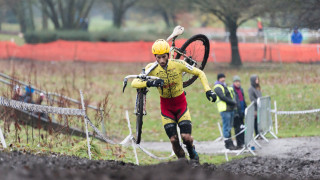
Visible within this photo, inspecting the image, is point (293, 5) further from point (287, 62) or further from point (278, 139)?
point (278, 139)

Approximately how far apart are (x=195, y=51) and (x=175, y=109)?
5.44ft

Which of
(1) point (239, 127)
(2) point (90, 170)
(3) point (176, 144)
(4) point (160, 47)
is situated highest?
(4) point (160, 47)

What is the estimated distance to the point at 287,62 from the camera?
82.4ft

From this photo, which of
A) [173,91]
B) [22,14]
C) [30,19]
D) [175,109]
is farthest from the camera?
[22,14]

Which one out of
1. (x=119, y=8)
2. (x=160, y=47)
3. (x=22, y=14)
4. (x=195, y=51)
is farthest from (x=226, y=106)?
(x=22, y=14)

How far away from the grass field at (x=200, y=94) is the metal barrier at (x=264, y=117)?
0.86 m

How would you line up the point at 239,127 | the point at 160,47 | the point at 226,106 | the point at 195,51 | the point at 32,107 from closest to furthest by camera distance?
the point at 32,107 < the point at 160,47 < the point at 195,51 < the point at 226,106 < the point at 239,127

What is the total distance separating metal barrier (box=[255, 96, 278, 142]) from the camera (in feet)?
51.3

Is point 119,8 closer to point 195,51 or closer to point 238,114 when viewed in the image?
point 238,114

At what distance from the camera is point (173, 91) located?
1030 cm

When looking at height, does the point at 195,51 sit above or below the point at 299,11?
below

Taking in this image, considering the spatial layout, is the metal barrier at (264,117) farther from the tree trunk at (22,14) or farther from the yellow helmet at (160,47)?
the tree trunk at (22,14)

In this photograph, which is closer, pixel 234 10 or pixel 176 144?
pixel 176 144

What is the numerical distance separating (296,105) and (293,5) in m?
5.04
